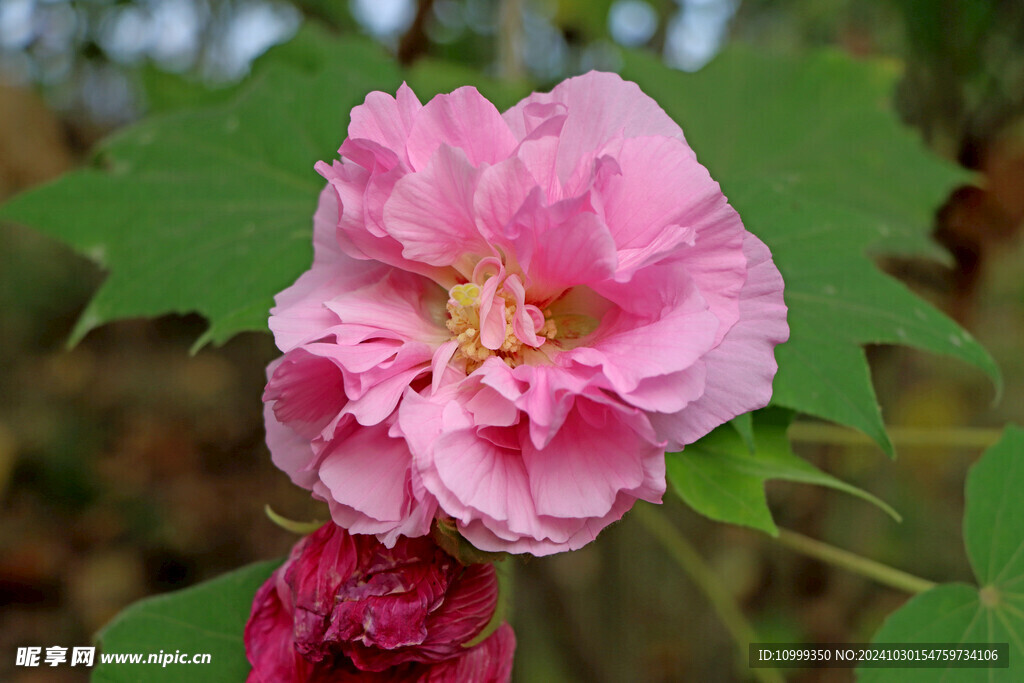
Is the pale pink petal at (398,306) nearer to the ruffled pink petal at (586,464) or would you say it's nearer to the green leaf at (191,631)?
the ruffled pink petal at (586,464)

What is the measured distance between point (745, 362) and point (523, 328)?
18 centimetres

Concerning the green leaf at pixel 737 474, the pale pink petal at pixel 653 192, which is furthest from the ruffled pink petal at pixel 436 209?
the green leaf at pixel 737 474

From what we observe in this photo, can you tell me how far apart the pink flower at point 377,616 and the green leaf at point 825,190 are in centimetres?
38

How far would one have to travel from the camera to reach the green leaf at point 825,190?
2.64 feet

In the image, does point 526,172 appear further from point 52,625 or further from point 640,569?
point 52,625

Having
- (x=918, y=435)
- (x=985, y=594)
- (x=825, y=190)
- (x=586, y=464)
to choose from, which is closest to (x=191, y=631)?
(x=586, y=464)

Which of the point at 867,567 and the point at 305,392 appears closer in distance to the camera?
→ the point at 305,392

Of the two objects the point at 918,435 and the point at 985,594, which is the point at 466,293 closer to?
the point at 985,594

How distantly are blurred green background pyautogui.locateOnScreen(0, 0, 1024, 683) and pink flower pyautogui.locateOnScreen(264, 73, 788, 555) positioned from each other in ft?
4.14

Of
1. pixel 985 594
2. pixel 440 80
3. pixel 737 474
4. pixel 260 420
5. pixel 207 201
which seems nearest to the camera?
pixel 737 474

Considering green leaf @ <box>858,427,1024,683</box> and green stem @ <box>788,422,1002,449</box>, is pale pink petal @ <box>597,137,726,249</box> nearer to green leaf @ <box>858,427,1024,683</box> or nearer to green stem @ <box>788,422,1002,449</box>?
green leaf @ <box>858,427,1024,683</box>

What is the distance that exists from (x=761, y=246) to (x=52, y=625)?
2.42 m

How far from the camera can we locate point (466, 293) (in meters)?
0.61

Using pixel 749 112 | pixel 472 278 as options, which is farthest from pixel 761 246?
pixel 749 112
